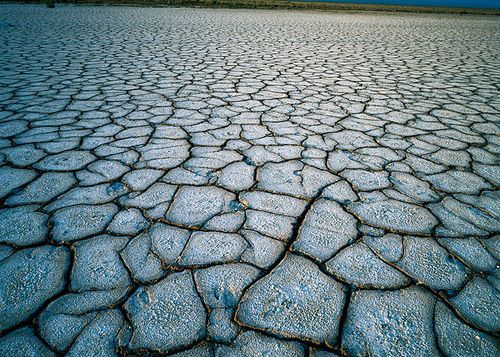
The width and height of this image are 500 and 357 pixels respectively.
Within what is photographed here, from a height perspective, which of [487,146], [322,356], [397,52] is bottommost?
[322,356]

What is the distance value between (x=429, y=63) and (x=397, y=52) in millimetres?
1005

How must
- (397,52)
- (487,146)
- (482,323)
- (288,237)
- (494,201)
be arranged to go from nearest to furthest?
(482,323) → (288,237) → (494,201) → (487,146) → (397,52)

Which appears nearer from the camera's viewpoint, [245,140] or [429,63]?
[245,140]

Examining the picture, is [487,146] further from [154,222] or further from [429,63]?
[429,63]

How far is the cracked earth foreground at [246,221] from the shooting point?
0.93 meters

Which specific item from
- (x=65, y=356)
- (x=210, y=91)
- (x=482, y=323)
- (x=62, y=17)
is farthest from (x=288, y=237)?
(x=62, y=17)

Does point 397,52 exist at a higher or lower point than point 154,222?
higher

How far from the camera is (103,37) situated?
6.07 m

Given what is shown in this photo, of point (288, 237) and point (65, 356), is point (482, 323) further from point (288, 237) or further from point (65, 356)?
point (65, 356)

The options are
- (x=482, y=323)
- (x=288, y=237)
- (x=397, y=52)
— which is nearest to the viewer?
(x=482, y=323)

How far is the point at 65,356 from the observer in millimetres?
840

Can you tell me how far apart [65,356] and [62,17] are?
35.7 ft

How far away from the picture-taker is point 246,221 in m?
1.36

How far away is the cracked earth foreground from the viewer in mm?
927
